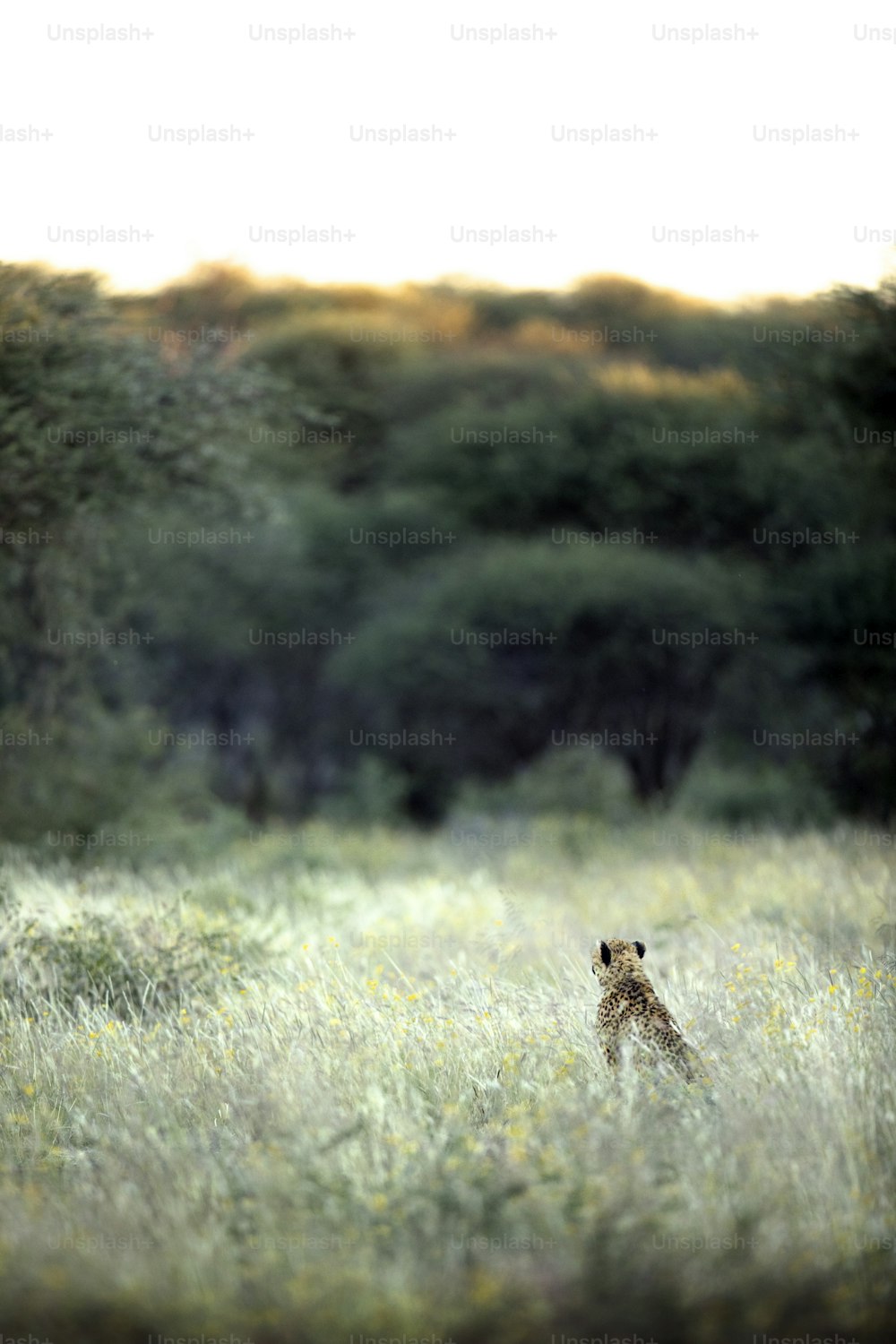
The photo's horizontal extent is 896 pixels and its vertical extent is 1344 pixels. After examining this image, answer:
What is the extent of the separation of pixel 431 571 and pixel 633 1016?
18.7 metres

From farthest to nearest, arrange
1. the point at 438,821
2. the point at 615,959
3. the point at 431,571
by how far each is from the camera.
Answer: the point at 438,821, the point at 431,571, the point at 615,959

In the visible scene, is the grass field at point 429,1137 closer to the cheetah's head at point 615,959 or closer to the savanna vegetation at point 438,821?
the savanna vegetation at point 438,821

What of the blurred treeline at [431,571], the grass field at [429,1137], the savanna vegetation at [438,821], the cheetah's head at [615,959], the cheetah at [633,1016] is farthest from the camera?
the blurred treeline at [431,571]

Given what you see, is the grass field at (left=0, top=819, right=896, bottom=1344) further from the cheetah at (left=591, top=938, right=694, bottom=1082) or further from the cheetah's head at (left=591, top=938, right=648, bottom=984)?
the cheetah's head at (left=591, top=938, right=648, bottom=984)

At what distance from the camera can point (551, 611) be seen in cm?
2048

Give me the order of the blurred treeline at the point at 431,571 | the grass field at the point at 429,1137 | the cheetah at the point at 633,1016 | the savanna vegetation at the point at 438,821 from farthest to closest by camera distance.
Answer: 1. the blurred treeline at the point at 431,571
2. the cheetah at the point at 633,1016
3. the savanna vegetation at the point at 438,821
4. the grass field at the point at 429,1137

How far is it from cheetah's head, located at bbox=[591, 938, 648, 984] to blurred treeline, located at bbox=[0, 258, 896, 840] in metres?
6.33

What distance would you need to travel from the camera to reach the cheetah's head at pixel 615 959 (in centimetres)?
561

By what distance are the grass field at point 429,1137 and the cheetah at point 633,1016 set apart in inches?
5.1

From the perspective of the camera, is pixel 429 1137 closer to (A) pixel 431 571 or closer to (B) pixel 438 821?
(B) pixel 438 821

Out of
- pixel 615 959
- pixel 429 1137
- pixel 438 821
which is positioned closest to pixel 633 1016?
pixel 615 959

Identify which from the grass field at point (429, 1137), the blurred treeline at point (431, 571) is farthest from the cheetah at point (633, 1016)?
the blurred treeline at point (431, 571)

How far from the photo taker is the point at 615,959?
5676 millimetres

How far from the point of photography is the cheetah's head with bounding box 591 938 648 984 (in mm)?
5605
